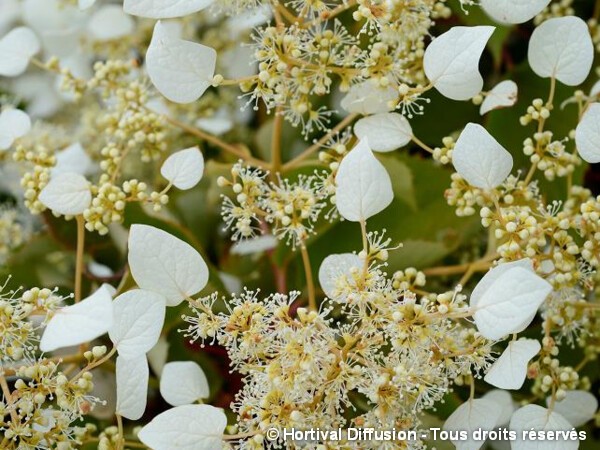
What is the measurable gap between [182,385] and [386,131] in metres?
0.31

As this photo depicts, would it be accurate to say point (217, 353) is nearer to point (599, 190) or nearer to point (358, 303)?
point (358, 303)

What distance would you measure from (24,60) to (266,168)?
0.33 meters

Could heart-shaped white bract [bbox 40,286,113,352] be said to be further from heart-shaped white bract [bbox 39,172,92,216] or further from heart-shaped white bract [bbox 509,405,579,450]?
heart-shaped white bract [bbox 509,405,579,450]

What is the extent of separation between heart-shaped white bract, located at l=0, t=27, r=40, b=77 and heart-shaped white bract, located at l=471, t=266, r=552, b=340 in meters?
0.60

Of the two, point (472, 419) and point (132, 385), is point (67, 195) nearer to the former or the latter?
point (132, 385)

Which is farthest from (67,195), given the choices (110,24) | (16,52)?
(110,24)

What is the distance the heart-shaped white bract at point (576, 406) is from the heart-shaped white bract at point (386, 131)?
0.95ft

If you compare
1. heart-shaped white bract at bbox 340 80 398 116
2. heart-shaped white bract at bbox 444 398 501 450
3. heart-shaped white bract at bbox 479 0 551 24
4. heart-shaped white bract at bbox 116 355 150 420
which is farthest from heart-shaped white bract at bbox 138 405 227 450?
heart-shaped white bract at bbox 479 0 551 24

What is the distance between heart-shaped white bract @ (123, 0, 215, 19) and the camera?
0.64m

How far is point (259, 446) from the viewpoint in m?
0.60

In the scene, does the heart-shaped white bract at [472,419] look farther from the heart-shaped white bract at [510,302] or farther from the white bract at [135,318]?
the white bract at [135,318]

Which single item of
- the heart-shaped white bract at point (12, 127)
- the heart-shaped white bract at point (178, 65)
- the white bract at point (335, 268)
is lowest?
the white bract at point (335, 268)

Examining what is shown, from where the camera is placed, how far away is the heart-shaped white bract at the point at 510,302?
541mm

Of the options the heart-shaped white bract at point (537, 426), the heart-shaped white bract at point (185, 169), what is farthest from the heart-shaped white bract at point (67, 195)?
the heart-shaped white bract at point (537, 426)
